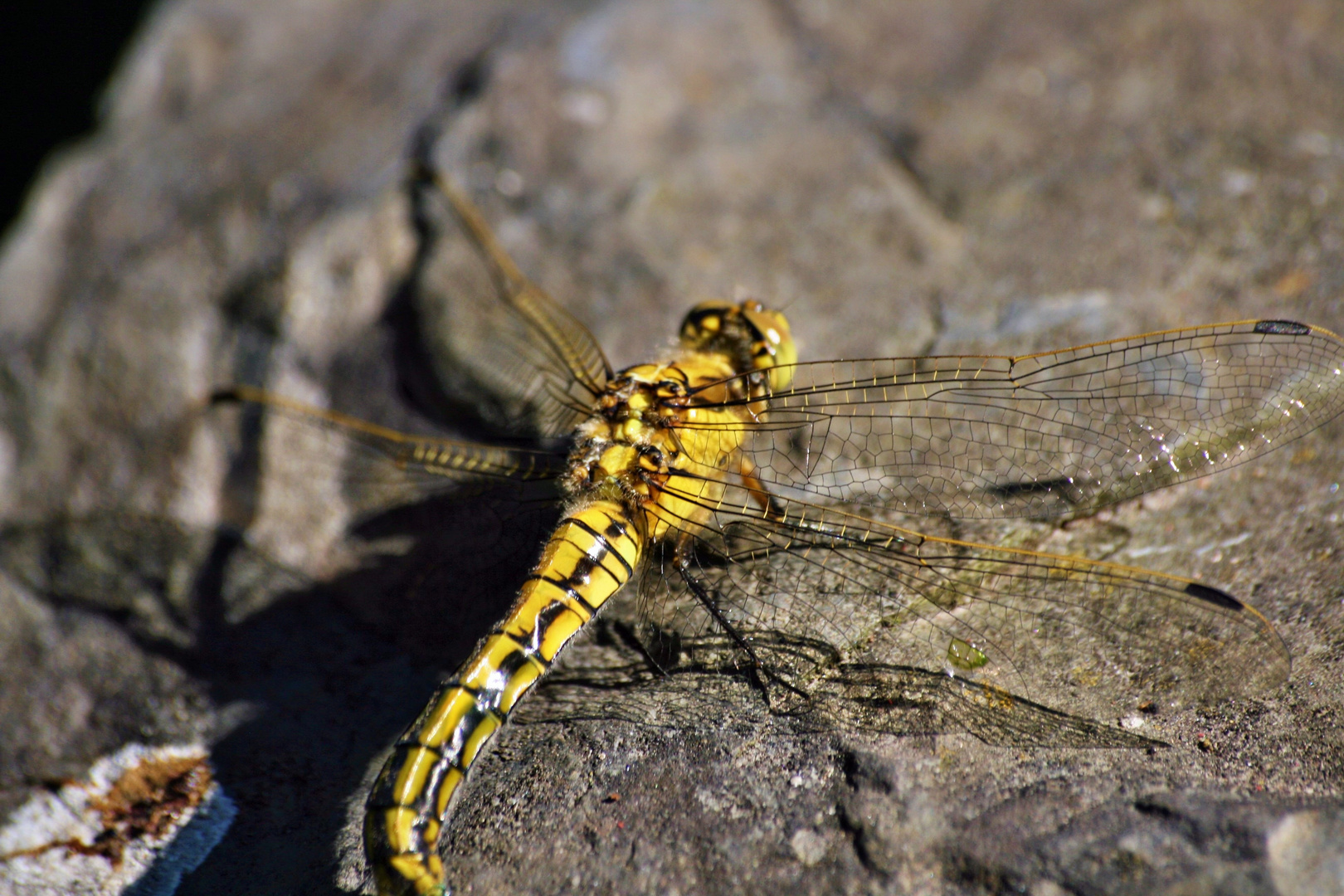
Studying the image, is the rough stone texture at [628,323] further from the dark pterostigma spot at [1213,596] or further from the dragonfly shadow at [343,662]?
the dark pterostigma spot at [1213,596]

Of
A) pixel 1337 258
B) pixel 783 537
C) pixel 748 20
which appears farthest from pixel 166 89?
pixel 1337 258

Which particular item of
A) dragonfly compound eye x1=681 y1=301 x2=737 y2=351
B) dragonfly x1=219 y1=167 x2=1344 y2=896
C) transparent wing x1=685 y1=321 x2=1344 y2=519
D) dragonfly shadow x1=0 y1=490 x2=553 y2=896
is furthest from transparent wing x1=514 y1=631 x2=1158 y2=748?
dragonfly compound eye x1=681 y1=301 x2=737 y2=351

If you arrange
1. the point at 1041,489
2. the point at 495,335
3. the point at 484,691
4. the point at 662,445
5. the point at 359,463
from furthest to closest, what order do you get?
the point at 495,335 < the point at 359,463 < the point at 662,445 < the point at 1041,489 < the point at 484,691

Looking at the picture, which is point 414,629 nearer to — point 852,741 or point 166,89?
point 852,741

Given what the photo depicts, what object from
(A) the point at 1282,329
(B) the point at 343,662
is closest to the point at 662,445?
(B) the point at 343,662

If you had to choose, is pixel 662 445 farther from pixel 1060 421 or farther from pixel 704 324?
pixel 1060 421

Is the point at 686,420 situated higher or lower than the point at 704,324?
lower

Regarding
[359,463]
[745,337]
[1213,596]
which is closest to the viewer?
[1213,596]
